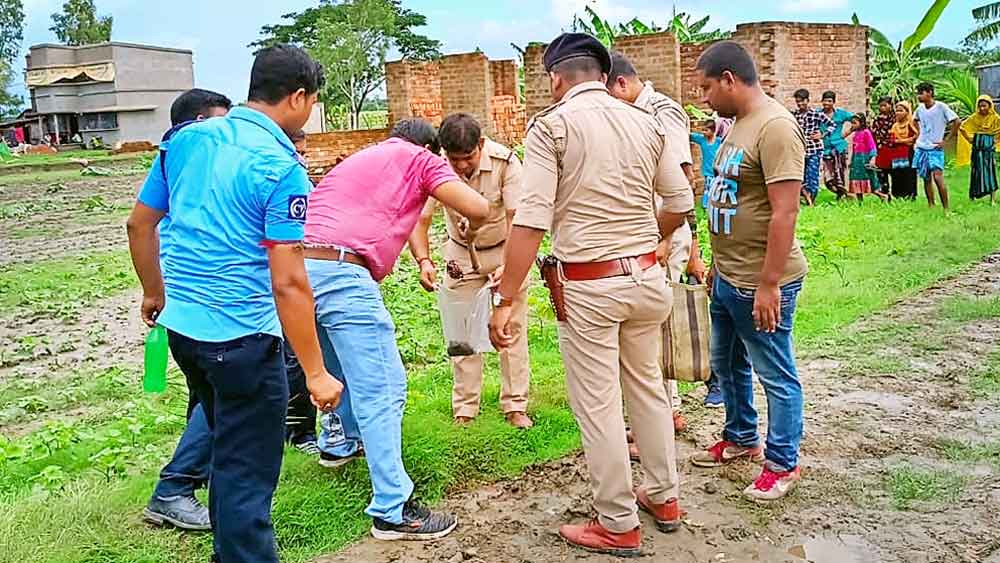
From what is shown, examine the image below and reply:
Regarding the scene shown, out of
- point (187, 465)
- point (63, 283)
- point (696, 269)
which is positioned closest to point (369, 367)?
point (187, 465)

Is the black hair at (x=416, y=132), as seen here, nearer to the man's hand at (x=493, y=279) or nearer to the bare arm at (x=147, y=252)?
the man's hand at (x=493, y=279)

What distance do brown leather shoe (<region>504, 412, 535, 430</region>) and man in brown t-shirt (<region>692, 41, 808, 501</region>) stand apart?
1.24 m

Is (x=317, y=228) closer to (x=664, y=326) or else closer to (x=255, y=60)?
(x=255, y=60)

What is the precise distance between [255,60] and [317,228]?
0.98m

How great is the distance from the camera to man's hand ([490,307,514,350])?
12.4 ft

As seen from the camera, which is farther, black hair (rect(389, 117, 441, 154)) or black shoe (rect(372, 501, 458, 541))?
black hair (rect(389, 117, 441, 154))

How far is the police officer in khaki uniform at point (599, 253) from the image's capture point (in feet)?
11.7

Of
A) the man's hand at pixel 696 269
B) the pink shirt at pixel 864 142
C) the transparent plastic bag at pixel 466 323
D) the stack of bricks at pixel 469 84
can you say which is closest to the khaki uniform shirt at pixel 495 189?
the transparent plastic bag at pixel 466 323

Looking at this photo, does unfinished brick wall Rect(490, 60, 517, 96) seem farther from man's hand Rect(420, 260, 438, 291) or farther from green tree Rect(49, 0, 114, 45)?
green tree Rect(49, 0, 114, 45)

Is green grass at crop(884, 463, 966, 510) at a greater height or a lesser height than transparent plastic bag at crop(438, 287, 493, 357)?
lesser

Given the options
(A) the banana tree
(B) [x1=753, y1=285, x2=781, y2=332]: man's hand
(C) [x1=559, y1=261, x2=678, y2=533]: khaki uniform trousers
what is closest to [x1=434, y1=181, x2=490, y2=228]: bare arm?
(C) [x1=559, y1=261, x2=678, y2=533]: khaki uniform trousers

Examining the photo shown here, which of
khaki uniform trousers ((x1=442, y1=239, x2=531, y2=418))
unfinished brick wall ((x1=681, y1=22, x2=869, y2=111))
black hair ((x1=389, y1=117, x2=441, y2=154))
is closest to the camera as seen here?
black hair ((x1=389, y1=117, x2=441, y2=154))

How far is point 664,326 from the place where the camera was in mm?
4484

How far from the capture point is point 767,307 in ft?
12.9
